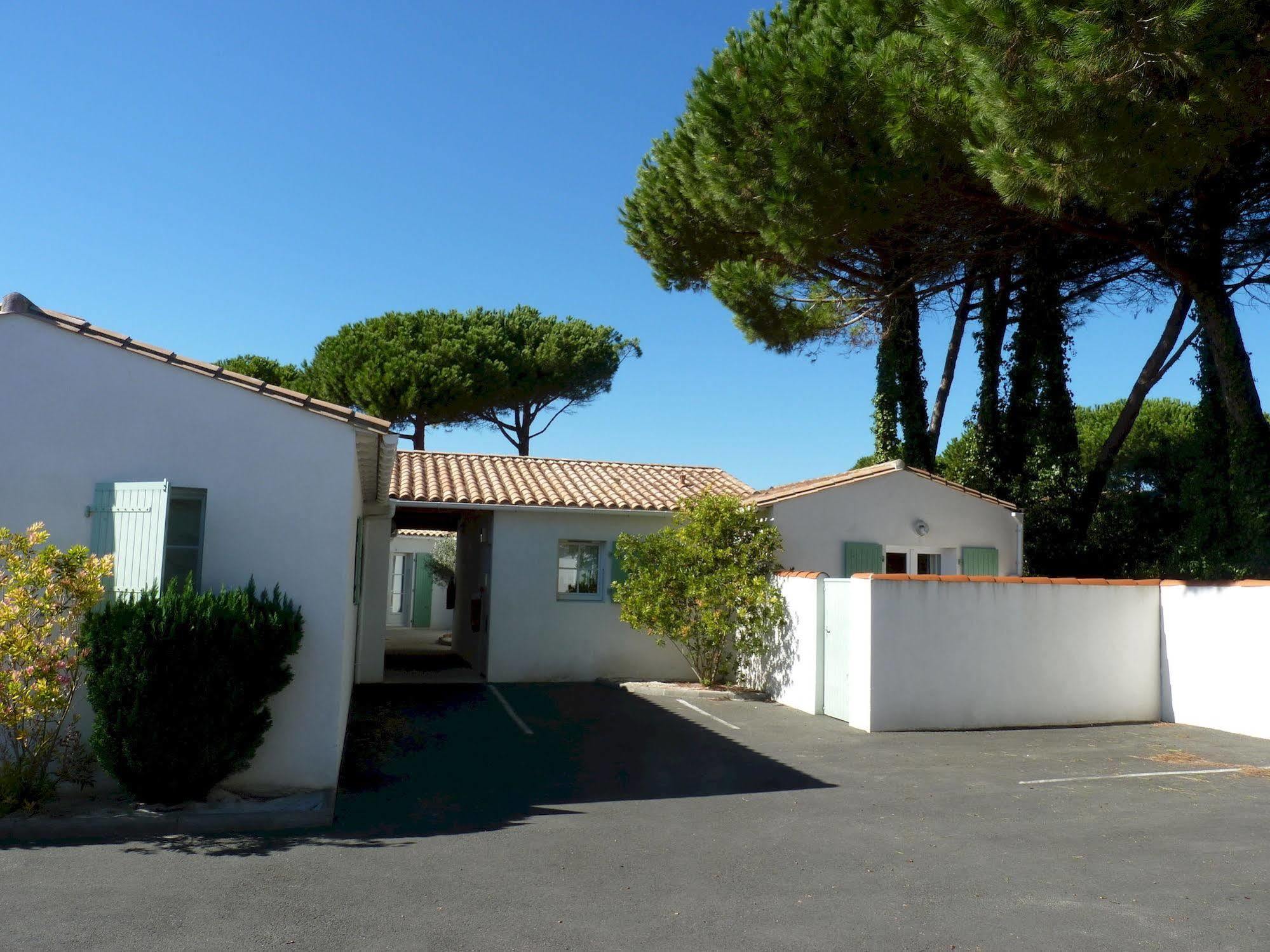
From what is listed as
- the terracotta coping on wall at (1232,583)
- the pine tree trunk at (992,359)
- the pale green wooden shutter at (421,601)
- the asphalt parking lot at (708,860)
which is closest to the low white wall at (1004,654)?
the terracotta coping on wall at (1232,583)

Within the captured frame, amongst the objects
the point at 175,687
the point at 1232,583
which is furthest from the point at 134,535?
the point at 1232,583

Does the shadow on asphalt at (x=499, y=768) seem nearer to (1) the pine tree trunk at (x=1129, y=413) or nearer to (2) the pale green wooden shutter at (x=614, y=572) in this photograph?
(2) the pale green wooden shutter at (x=614, y=572)

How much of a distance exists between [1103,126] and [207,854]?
38.5 ft

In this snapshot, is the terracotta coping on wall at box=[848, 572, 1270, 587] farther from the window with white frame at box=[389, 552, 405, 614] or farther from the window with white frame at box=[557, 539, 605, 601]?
the window with white frame at box=[389, 552, 405, 614]

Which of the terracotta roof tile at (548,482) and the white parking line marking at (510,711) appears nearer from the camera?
the white parking line marking at (510,711)

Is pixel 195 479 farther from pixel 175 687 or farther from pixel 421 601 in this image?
pixel 421 601

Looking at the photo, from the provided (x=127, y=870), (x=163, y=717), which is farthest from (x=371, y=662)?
(x=127, y=870)

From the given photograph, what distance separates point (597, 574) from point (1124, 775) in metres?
8.86

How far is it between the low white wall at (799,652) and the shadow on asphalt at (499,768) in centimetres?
186

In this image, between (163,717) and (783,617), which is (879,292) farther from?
(163,717)

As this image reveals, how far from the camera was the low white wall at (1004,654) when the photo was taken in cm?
1166

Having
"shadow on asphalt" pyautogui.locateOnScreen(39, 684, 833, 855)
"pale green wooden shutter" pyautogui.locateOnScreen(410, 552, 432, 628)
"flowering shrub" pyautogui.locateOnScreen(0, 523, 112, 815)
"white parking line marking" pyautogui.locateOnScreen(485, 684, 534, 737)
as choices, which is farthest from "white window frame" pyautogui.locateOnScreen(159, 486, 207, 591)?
"pale green wooden shutter" pyautogui.locateOnScreen(410, 552, 432, 628)

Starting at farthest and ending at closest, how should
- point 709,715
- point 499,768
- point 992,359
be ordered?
point 992,359, point 709,715, point 499,768

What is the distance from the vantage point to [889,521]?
619 inches
